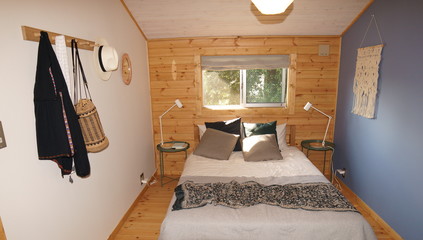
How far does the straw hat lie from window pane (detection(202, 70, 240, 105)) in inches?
70.3

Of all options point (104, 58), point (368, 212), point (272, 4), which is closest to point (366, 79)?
point (368, 212)

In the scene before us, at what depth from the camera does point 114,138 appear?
263 centimetres

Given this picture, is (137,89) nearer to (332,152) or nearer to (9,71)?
(9,71)

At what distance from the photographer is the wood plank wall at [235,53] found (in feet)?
11.9

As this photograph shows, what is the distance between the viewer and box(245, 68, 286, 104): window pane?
3836mm

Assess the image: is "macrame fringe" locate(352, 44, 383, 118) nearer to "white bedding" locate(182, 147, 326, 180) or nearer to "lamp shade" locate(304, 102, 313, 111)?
"lamp shade" locate(304, 102, 313, 111)

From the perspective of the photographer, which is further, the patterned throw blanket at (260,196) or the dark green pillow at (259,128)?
the dark green pillow at (259,128)

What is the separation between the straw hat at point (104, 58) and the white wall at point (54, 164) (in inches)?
2.4

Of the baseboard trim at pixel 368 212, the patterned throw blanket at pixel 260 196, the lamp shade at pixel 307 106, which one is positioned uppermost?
the lamp shade at pixel 307 106

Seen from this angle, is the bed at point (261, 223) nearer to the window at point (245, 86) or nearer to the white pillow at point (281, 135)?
the white pillow at point (281, 135)

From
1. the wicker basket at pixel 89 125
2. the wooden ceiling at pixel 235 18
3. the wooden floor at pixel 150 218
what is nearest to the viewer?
the wicker basket at pixel 89 125

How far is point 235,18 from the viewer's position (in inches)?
128

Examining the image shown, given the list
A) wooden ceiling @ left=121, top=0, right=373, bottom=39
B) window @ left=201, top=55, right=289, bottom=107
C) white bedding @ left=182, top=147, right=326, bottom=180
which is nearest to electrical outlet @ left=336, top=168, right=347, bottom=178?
white bedding @ left=182, top=147, right=326, bottom=180

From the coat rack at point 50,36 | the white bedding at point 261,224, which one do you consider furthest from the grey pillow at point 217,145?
the coat rack at point 50,36
